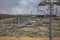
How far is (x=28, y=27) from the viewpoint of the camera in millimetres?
2793

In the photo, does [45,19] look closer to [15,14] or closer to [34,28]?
[34,28]

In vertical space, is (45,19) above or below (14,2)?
below

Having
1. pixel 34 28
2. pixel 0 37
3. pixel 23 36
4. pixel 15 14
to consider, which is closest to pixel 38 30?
pixel 34 28

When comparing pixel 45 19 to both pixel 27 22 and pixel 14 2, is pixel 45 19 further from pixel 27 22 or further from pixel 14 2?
pixel 14 2

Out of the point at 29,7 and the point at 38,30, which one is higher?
the point at 29,7

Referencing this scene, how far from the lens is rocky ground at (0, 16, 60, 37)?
279 centimetres

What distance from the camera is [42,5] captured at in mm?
2691

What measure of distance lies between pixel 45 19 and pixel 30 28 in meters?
0.29

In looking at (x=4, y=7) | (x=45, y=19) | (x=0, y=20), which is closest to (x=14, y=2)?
(x=4, y=7)

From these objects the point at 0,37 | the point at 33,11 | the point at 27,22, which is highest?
the point at 33,11

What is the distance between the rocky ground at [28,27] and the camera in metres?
2.79

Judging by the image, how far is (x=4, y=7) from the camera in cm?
278

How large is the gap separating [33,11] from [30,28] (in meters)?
0.29

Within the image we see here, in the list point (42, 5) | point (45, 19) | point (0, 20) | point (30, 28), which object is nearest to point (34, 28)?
point (30, 28)
